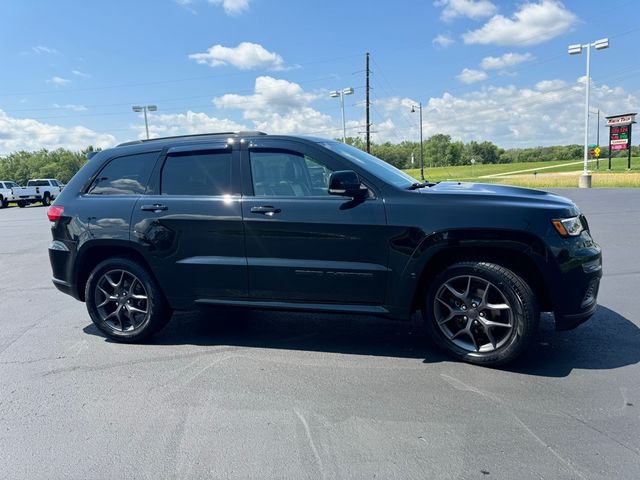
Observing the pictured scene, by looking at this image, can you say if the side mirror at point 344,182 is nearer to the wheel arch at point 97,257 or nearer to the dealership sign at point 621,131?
the wheel arch at point 97,257

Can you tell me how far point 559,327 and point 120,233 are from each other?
3.83m

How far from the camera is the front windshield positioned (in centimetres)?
401

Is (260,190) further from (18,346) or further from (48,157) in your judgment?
(48,157)

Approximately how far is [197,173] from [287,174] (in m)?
0.86

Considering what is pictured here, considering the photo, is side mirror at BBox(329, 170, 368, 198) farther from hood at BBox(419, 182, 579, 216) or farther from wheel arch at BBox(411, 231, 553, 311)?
wheel arch at BBox(411, 231, 553, 311)

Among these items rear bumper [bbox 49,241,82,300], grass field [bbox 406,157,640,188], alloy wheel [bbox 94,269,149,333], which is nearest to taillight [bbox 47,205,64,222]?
rear bumper [bbox 49,241,82,300]

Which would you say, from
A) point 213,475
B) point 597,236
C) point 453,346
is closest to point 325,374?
point 453,346

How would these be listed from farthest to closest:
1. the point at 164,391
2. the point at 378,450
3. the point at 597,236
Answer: the point at 597,236, the point at 164,391, the point at 378,450

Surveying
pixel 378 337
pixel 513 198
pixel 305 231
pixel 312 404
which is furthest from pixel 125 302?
pixel 513 198

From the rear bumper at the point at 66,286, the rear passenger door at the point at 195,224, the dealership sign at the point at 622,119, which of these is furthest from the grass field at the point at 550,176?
the rear bumper at the point at 66,286

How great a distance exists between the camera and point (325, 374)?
368 centimetres

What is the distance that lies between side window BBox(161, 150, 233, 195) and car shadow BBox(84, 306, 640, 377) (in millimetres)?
1443

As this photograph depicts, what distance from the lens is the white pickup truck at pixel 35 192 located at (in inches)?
1362

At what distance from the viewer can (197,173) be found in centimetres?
429
